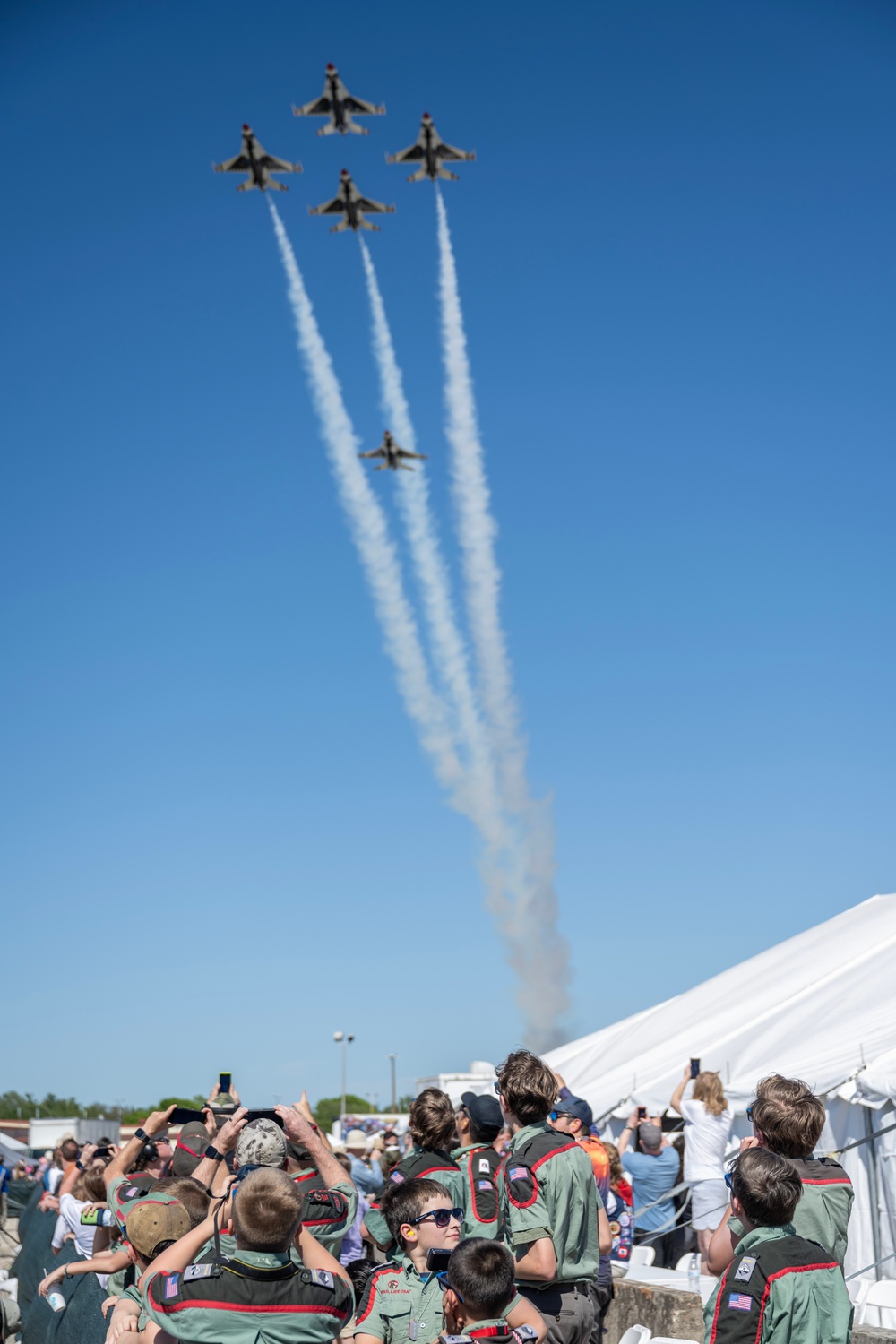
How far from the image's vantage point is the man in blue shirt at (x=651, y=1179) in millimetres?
11859

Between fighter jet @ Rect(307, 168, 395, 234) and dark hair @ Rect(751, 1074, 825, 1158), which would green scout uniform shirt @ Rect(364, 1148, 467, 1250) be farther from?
fighter jet @ Rect(307, 168, 395, 234)

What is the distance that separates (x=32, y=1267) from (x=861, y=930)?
494 inches

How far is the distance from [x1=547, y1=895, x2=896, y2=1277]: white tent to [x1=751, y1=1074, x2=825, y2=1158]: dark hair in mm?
6704

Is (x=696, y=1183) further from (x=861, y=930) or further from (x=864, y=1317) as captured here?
(x=861, y=930)

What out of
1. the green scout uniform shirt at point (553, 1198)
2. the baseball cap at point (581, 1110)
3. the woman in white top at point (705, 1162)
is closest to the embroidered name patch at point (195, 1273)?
the green scout uniform shirt at point (553, 1198)

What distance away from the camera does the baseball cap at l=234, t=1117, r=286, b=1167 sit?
461 centimetres

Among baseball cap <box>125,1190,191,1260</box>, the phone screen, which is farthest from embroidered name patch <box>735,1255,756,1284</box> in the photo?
baseball cap <box>125,1190,191,1260</box>

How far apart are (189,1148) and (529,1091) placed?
2338 millimetres

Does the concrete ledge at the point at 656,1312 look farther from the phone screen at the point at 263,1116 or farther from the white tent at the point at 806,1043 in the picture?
the phone screen at the point at 263,1116

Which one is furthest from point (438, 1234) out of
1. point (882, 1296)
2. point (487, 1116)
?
point (882, 1296)

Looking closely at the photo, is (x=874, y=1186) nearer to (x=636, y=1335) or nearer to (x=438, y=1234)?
(x=636, y=1335)

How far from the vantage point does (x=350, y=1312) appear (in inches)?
172

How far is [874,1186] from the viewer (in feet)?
35.7

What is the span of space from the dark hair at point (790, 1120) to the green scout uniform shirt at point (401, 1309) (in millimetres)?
1427
